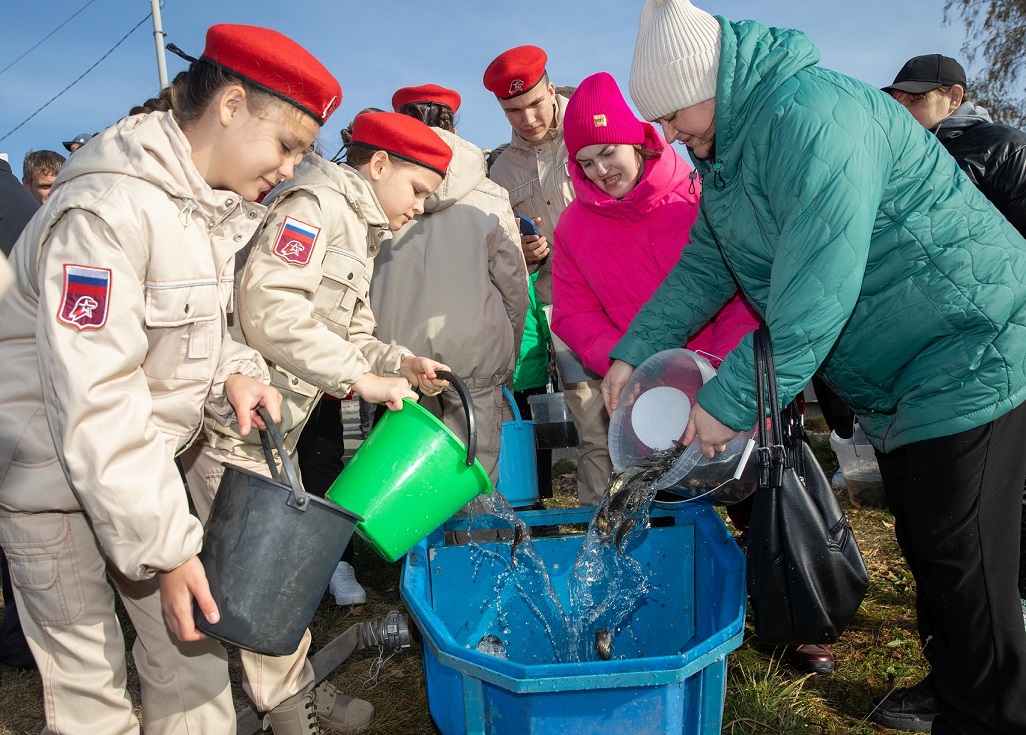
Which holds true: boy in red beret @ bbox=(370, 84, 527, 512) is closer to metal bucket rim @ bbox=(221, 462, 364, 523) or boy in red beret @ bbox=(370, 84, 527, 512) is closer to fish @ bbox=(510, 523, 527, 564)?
fish @ bbox=(510, 523, 527, 564)

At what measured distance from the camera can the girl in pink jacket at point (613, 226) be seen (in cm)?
285

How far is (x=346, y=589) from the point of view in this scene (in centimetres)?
345

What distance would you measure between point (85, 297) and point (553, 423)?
238 cm

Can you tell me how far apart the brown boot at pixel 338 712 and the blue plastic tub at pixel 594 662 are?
54cm

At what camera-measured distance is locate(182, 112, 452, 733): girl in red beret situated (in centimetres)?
210

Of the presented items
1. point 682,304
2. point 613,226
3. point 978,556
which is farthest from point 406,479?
point 613,226

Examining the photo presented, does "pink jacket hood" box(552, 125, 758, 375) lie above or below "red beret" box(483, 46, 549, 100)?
below

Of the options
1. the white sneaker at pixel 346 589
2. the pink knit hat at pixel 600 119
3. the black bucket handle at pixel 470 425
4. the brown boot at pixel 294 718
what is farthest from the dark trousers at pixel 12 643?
the pink knit hat at pixel 600 119

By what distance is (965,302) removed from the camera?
171 centimetres

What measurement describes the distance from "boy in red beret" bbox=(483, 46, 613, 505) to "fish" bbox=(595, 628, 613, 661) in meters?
1.02

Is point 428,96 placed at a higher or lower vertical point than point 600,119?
higher

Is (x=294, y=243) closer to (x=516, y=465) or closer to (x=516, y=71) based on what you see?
(x=516, y=465)

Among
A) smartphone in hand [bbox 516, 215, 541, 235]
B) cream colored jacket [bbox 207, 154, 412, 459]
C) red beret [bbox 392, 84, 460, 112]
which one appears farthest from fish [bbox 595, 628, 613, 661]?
red beret [bbox 392, 84, 460, 112]

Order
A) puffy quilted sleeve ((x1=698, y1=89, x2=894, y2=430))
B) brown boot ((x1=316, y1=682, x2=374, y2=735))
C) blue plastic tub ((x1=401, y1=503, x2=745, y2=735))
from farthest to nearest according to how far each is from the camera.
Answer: brown boot ((x1=316, y1=682, x2=374, y2=735)) → puffy quilted sleeve ((x1=698, y1=89, x2=894, y2=430)) → blue plastic tub ((x1=401, y1=503, x2=745, y2=735))
